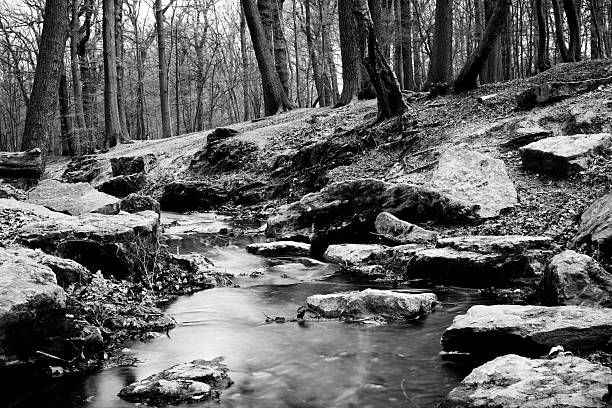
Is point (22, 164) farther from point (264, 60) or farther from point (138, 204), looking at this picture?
point (264, 60)

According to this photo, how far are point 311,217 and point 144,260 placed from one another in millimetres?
4247

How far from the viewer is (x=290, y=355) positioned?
4.90m

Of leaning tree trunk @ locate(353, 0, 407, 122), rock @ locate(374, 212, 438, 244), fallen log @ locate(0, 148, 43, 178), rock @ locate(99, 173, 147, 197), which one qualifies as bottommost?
rock @ locate(374, 212, 438, 244)

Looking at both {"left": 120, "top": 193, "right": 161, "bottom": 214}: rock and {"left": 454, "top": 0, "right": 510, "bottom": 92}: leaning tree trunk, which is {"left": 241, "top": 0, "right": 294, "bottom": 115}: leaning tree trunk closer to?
{"left": 454, "top": 0, "right": 510, "bottom": 92}: leaning tree trunk

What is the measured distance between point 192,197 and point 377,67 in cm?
650

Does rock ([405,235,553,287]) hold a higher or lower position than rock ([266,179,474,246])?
lower

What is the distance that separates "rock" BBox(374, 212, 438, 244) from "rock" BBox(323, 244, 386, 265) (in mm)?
376

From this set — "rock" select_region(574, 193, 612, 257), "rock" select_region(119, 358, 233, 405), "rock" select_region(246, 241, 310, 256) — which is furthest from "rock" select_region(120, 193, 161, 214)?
"rock" select_region(574, 193, 612, 257)

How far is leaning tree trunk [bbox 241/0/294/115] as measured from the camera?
65.6 feet

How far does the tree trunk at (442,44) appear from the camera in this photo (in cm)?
1548

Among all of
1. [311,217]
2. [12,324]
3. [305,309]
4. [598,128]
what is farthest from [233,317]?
[598,128]

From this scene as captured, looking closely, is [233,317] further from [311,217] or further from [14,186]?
[14,186]

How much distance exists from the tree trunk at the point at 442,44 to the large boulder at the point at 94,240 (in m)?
11.3

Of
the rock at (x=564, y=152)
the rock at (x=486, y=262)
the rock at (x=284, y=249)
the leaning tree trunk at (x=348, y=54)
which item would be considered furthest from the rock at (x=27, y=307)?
the leaning tree trunk at (x=348, y=54)
